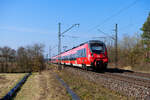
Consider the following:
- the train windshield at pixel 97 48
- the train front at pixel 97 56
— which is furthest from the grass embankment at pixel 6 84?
the train windshield at pixel 97 48

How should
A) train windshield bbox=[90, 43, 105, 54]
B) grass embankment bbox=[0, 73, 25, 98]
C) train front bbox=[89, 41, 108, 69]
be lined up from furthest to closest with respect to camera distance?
train windshield bbox=[90, 43, 105, 54]
train front bbox=[89, 41, 108, 69]
grass embankment bbox=[0, 73, 25, 98]

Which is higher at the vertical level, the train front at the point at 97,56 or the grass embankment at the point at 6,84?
the train front at the point at 97,56

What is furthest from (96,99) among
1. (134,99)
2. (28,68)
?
(28,68)

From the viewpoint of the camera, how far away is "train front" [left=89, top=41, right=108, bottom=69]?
64.4ft

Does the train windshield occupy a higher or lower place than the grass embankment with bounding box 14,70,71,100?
higher

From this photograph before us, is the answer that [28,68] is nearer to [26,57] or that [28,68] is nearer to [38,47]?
[26,57]

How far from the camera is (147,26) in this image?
3425 cm

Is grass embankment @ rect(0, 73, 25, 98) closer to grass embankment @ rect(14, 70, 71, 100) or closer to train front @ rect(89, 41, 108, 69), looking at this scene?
grass embankment @ rect(14, 70, 71, 100)

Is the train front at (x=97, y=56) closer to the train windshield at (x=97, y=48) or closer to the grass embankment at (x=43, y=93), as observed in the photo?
the train windshield at (x=97, y=48)

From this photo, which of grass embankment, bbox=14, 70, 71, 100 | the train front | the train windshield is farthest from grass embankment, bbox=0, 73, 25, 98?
the train windshield

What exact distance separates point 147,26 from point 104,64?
60.6 feet

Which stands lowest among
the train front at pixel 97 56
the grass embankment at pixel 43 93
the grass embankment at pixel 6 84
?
the grass embankment at pixel 6 84

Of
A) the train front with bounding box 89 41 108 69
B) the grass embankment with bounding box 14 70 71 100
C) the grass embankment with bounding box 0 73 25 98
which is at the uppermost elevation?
the train front with bounding box 89 41 108 69

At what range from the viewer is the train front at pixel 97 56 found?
64.4 feet
